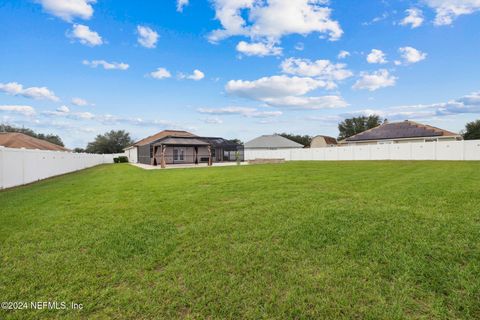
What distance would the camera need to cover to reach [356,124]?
63.0 meters

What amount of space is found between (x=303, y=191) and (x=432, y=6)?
11612mm

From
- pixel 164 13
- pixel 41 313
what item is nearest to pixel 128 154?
pixel 164 13

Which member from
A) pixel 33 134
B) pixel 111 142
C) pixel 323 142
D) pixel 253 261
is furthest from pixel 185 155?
pixel 33 134

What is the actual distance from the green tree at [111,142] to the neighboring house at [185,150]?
2395 cm

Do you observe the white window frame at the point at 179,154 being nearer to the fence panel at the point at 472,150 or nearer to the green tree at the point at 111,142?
the fence panel at the point at 472,150

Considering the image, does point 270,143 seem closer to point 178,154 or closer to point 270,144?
point 270,144

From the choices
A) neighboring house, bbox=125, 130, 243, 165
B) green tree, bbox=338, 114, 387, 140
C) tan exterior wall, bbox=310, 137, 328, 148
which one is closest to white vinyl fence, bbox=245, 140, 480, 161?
neighboring house, bbox=125, 130, 243, 165

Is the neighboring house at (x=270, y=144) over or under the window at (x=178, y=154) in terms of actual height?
over

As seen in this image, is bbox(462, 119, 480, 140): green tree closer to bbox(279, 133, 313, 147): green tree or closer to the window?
bbox(279, 133, 313, 147): green tree

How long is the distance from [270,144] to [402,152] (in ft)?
91.6

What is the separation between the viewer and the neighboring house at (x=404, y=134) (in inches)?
1132

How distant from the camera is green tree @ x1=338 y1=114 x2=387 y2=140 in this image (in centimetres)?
6169

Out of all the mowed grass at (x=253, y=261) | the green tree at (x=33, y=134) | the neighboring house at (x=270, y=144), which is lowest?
the mowed grass at (x=253, y=261)

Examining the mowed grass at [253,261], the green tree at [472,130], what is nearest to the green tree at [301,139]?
the green tree at [472,130]
